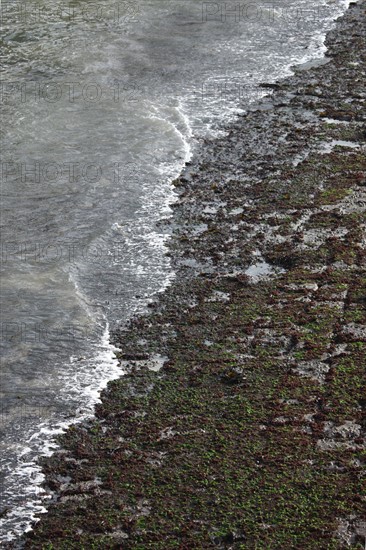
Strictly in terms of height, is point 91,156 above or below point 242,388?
above

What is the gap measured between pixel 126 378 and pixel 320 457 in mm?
2558

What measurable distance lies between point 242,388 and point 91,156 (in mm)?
7014

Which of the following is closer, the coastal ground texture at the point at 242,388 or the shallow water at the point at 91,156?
the coastal ground texture at the point at 242,388

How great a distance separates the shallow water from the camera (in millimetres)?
11047

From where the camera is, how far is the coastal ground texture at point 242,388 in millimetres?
8883

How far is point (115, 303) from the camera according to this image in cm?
1252

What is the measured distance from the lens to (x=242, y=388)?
1061 cm

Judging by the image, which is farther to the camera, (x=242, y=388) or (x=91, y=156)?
(x=91, y=156)

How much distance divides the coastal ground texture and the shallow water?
1.32 ft

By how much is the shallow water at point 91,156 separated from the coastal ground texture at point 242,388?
1.32 ft

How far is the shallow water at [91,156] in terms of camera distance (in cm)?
1105

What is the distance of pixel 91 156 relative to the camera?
1638cm

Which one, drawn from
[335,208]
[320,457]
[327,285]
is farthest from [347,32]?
[320,457]

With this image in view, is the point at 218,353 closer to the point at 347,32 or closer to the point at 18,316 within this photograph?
the point at 18,316
